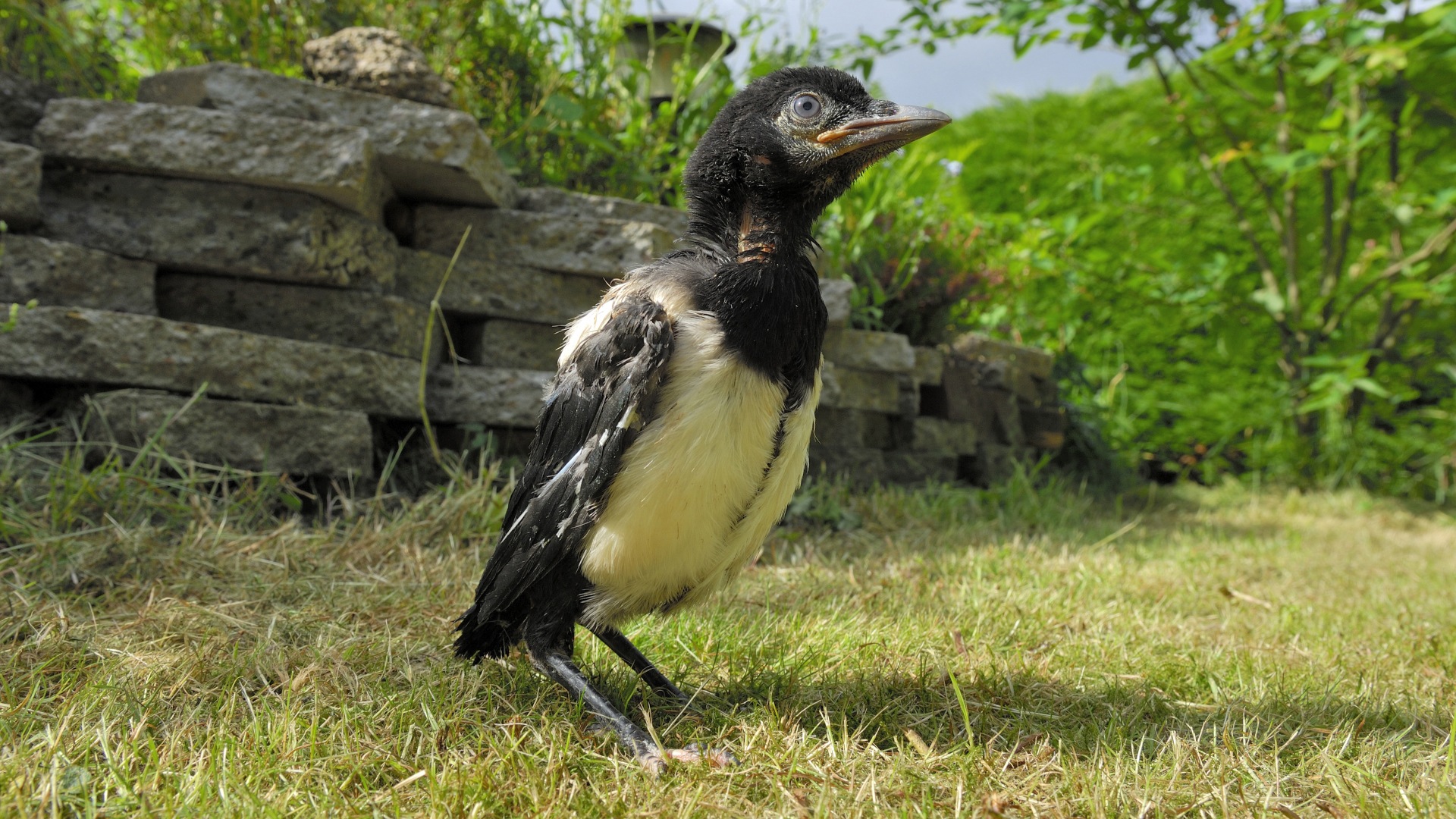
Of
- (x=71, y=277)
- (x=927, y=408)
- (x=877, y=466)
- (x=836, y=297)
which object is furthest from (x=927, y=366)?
(x=71, y=277)

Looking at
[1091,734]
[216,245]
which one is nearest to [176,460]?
[216,245]

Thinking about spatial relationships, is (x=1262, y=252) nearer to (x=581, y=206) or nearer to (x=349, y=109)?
(x=581, y=206)

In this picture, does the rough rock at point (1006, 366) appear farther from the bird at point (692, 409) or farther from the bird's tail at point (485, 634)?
the bird's tail at point (485, 634)

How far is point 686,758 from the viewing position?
60.6 inches

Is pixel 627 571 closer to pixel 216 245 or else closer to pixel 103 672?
pixel 103 672

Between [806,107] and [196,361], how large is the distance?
2.26 metres

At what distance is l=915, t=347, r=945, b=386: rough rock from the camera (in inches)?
184

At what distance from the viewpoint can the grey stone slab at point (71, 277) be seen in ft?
8.80

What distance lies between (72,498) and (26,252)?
866 mm

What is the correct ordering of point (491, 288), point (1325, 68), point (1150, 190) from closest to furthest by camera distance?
1. point (491, 288)
2. point (1325, 68)
3. point (1150, 190)

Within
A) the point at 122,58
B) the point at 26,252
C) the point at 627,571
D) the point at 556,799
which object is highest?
the point at 122,58

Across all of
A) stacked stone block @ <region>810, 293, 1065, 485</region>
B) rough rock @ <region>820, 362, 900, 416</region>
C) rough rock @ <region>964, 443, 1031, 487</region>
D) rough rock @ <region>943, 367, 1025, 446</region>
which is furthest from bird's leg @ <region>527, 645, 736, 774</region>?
rough rock @ <region>964, 443, 1031, 487</region>

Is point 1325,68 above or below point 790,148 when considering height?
above

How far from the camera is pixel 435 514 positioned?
291 cm
